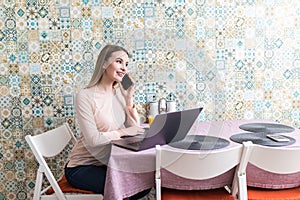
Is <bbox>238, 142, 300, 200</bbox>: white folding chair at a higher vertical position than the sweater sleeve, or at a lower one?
lower

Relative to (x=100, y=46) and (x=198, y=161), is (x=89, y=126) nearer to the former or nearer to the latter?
(x=198, y=161)

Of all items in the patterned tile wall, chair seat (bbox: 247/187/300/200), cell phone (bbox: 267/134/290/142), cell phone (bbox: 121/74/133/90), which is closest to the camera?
cell phone (bbox: 121/74/133/90)

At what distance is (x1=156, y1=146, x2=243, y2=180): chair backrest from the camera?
5.02 feet

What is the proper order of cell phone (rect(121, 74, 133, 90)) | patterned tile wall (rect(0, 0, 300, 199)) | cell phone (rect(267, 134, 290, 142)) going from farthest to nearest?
patterned tile wall (rect(0, 0, 300, 199))
cell phone (rect(267, 134, 290, 142))
cell phone (rect(121, 74, 133, 90))

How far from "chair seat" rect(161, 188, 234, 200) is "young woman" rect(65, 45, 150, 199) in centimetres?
20

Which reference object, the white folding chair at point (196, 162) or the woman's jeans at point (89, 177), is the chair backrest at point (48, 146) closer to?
the woman's jeans at point (89, 177)

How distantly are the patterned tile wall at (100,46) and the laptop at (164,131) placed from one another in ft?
1.95

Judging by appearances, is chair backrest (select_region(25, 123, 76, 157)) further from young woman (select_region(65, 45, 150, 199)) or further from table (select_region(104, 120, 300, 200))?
table (select_region(104, 120, 300, 200))

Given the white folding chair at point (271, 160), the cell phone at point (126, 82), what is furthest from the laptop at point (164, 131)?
the white folding chair at point (271, 160)

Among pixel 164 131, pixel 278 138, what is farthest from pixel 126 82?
pixel 278 138

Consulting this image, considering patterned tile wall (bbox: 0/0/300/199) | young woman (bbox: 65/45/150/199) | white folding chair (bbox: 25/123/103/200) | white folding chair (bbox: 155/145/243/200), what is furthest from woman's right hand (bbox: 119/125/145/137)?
patterned tile wall (bbox: 0/0/300/199)

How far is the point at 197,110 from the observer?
161cm

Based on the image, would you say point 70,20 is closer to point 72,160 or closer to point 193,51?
point 72,160

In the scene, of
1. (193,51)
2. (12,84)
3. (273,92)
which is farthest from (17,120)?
(273,92)
